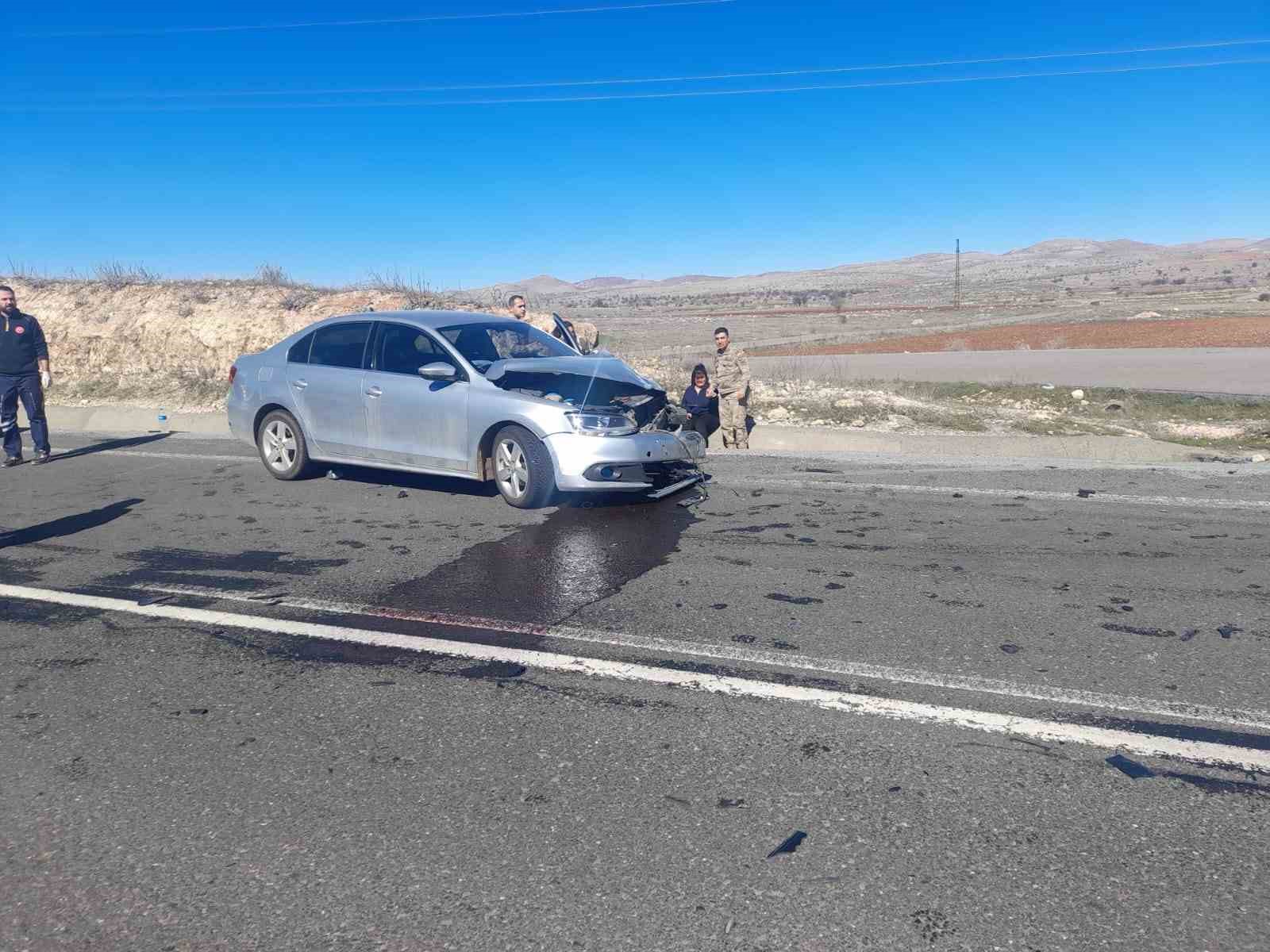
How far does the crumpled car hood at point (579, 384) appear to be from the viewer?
8.70m

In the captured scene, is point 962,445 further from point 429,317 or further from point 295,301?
point 295,301

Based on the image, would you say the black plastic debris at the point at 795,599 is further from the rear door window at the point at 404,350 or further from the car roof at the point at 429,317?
the car roof at the point at 429,317

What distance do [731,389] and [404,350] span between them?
13.6ft

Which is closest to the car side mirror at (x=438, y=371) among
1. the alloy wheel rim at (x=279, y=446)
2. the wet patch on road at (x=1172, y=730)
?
the alloy wheel rim at (x=279, y=446)

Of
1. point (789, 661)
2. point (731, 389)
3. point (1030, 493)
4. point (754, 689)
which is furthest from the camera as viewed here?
point (731, 389)

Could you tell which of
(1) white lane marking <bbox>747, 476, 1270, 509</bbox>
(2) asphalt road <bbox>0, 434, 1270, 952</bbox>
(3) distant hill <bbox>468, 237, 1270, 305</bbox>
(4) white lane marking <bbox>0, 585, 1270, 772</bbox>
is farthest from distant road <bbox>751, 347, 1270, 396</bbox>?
(3) distant hill <bbox>468, 237, 1270, 305</bbox>

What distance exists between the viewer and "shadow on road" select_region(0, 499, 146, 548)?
7.77 meters

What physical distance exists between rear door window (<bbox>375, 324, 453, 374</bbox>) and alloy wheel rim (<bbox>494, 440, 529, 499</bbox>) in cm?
105

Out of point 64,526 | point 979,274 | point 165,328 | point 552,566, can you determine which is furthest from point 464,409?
point 979,274

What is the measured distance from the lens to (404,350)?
9281mm

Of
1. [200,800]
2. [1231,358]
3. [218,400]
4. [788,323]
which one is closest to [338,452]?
[200,800]

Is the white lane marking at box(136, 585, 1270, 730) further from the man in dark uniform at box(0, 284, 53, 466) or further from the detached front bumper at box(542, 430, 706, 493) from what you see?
the man in dark uniform at box(0, 284, 53, 466)

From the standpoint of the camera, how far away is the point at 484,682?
457 cm

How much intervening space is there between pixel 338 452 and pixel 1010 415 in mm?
9619
